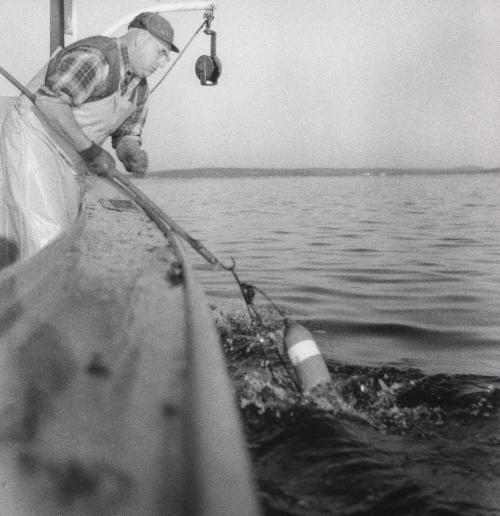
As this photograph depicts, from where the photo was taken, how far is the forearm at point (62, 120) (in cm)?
367

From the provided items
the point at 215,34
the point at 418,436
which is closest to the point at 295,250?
the point at 215,34

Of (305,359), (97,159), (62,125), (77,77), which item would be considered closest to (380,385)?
(305,359)

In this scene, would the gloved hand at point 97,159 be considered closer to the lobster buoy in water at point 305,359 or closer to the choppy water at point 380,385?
the choppy water at point 380,385

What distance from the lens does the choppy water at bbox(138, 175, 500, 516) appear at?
7.63ft

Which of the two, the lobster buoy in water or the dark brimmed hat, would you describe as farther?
the dark brimmed hat

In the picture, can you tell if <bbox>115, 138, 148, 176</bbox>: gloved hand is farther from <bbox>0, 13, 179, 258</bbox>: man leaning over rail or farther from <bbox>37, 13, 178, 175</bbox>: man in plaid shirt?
<bbox>0, 13, 179, 258</bbox>: man leaning over rail

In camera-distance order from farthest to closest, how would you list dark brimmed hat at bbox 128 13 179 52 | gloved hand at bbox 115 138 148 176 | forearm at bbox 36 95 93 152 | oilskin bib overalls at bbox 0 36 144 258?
gloved hand at bbox 115 138 148 176
dark brimmed hat at bbox 128 13 179 52
oilskin bib overalls at bbox 0 36 144 258
forearm at bbox 36 95 93 152

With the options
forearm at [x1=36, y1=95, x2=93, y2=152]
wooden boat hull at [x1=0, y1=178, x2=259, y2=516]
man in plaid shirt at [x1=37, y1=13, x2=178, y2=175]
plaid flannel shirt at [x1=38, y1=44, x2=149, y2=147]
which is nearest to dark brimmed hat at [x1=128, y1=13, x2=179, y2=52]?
man in plaid shirt at [x1=37, y1=13, x2=178, y2=175]

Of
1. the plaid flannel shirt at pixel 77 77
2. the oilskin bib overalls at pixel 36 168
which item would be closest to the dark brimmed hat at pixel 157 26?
the oilskin bib overalls at pixel 36 168

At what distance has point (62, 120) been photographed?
145 inches

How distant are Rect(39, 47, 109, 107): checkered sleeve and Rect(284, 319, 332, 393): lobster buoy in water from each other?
6.83 ft

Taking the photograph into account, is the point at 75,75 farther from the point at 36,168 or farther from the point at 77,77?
the point at 36,168

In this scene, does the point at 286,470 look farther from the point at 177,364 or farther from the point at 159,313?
the point at 177,364

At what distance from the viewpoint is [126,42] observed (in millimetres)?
4035
